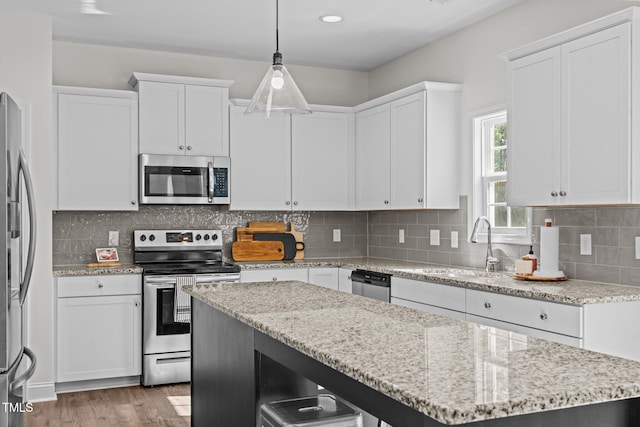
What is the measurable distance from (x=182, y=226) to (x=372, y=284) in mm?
1788

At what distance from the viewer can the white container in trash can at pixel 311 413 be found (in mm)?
2140

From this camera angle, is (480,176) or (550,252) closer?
(550,252)

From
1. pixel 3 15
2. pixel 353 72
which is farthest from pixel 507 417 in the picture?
pixel 353 72

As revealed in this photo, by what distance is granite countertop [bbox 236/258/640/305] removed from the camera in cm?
306

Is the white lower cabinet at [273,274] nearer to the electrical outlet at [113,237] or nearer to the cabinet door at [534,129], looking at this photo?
Result: the electrical outlet at [113,237]

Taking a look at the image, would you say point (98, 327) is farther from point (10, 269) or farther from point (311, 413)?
point (311, 413)

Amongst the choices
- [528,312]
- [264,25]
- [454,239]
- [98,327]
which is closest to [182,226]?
[98,327]

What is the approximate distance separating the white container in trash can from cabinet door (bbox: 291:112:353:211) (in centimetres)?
340

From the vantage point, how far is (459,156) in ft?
15.9

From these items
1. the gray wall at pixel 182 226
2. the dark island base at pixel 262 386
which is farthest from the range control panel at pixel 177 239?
the dark island base at pixel 262 386

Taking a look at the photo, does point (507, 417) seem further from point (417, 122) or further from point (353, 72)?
point (353, 72)

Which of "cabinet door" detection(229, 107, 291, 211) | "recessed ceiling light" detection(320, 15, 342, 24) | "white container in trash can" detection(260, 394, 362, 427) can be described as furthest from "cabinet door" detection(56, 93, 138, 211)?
"white container in trash can" detection(260, 394, 362, 427)

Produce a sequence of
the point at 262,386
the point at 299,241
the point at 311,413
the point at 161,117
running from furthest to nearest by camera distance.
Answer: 1. the point at 299,241
2. the point at 161,117
3. the point at 262,386
4. the point at 311,413

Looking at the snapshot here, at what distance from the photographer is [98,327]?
15.4 feet
